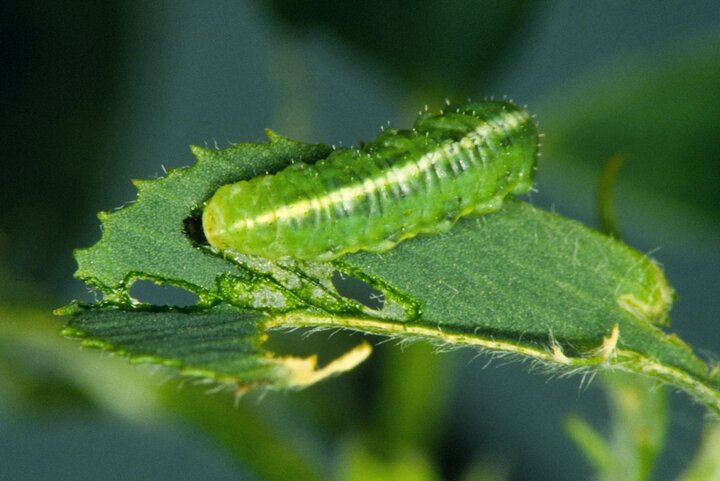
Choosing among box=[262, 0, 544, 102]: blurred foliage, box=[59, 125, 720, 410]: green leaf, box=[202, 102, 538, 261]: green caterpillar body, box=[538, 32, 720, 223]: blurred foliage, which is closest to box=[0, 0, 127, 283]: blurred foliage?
box=[262, 0, 544, 102]: blurred foliage

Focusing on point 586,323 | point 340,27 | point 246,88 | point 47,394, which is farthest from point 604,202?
point 246,88

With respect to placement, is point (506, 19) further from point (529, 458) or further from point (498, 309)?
point (529, 458)

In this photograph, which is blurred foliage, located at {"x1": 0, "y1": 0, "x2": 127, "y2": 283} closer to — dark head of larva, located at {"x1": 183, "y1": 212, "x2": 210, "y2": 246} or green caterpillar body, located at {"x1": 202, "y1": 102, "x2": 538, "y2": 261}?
dark head of larva, located at {"x1": 183, "y1": 212, "x2": 210, "y2": 246}

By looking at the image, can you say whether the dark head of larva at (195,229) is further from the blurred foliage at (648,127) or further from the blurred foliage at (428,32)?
the blurred foliage at (648,127)

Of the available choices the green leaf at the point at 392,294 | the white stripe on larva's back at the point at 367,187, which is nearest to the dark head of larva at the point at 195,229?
the green leaf at the point at 392,294

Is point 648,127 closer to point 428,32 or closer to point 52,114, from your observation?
point 428,32

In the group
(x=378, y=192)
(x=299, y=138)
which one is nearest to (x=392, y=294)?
(x=378, y=192)
